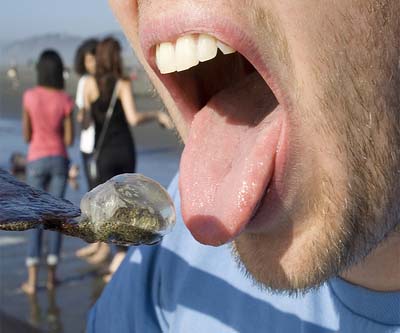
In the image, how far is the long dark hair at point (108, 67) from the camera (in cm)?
628

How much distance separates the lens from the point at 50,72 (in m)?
6.18

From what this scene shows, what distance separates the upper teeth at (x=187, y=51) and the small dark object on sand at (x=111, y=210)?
0.97ft

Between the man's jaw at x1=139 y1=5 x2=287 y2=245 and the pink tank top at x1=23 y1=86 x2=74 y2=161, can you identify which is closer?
the man's jaw at x1=139 y1=5 x2=287 y2=245

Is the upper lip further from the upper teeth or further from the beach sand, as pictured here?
the beach sand

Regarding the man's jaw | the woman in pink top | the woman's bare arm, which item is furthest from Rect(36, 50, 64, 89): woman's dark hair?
the man's jaw

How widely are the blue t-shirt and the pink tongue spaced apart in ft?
0.71

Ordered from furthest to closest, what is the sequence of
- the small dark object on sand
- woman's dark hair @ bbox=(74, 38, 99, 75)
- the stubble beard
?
woman's dark hair @ bbox=(74, 38, 99, 75) → the stubble beard → the small dark object on sand

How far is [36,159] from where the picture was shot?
6270 mm

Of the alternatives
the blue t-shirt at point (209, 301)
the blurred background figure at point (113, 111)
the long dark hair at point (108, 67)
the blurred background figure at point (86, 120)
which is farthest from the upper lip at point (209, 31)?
the blurred background figure at point (86, 120)

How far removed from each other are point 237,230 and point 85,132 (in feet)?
17.4

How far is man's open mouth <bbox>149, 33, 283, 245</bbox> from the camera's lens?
1.46m

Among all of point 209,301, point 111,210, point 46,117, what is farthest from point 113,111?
point 111,210

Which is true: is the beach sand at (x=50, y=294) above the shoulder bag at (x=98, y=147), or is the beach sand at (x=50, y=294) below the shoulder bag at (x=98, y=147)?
below

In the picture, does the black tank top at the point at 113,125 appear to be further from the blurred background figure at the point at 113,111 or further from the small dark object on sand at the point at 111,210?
the small dark object on sand at the point at 111,210
